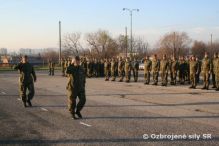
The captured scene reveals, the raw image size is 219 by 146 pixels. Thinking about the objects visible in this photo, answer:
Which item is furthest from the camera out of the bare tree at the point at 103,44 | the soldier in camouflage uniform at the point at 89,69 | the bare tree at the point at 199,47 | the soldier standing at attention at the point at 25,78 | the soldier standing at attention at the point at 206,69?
the bare tree at the point at 199,47

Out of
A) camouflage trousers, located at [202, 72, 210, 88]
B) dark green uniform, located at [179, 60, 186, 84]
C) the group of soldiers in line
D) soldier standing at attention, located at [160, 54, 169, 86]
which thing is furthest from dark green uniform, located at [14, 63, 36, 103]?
dark green uniform, located at [179, 60, 186, 84]

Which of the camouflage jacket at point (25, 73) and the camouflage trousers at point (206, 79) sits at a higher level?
the camouflage jacket at point (25, 73)

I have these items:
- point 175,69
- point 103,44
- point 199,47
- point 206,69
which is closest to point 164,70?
point 175,69

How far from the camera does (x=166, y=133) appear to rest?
10.5m

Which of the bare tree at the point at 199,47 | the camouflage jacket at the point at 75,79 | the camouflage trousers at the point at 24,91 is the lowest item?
the camouflage trousers at the point at 24,91

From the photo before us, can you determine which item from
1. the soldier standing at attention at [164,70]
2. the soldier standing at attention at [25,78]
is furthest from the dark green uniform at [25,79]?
the soldier standing at attention at [164,70]

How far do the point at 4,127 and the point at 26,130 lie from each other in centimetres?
88

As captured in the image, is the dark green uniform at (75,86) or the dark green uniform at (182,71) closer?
the dark green uniform at (75,86)

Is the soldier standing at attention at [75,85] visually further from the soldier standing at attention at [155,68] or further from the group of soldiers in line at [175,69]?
the soldier standing at attention at [155,68]

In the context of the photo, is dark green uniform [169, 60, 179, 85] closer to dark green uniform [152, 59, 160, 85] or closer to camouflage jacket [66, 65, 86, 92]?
dark green uniform [152, 59, 160, 85]

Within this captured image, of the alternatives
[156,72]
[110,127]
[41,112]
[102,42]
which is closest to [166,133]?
[110,127]

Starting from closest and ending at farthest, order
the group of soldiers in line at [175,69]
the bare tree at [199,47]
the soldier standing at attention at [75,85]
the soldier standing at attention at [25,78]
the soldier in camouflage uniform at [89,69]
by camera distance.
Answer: the soldier standing at attention at [75,85] < the soldier standing at attention at [25,78] < the group of soldiers in line at [175,69] < the soldier in camouflage uniform at [89,69] < the bare tree at [199,47]

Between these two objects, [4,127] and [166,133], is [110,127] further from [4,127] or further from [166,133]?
[4,127]

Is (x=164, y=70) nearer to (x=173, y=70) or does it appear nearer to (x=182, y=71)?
(x=173, y=70)
